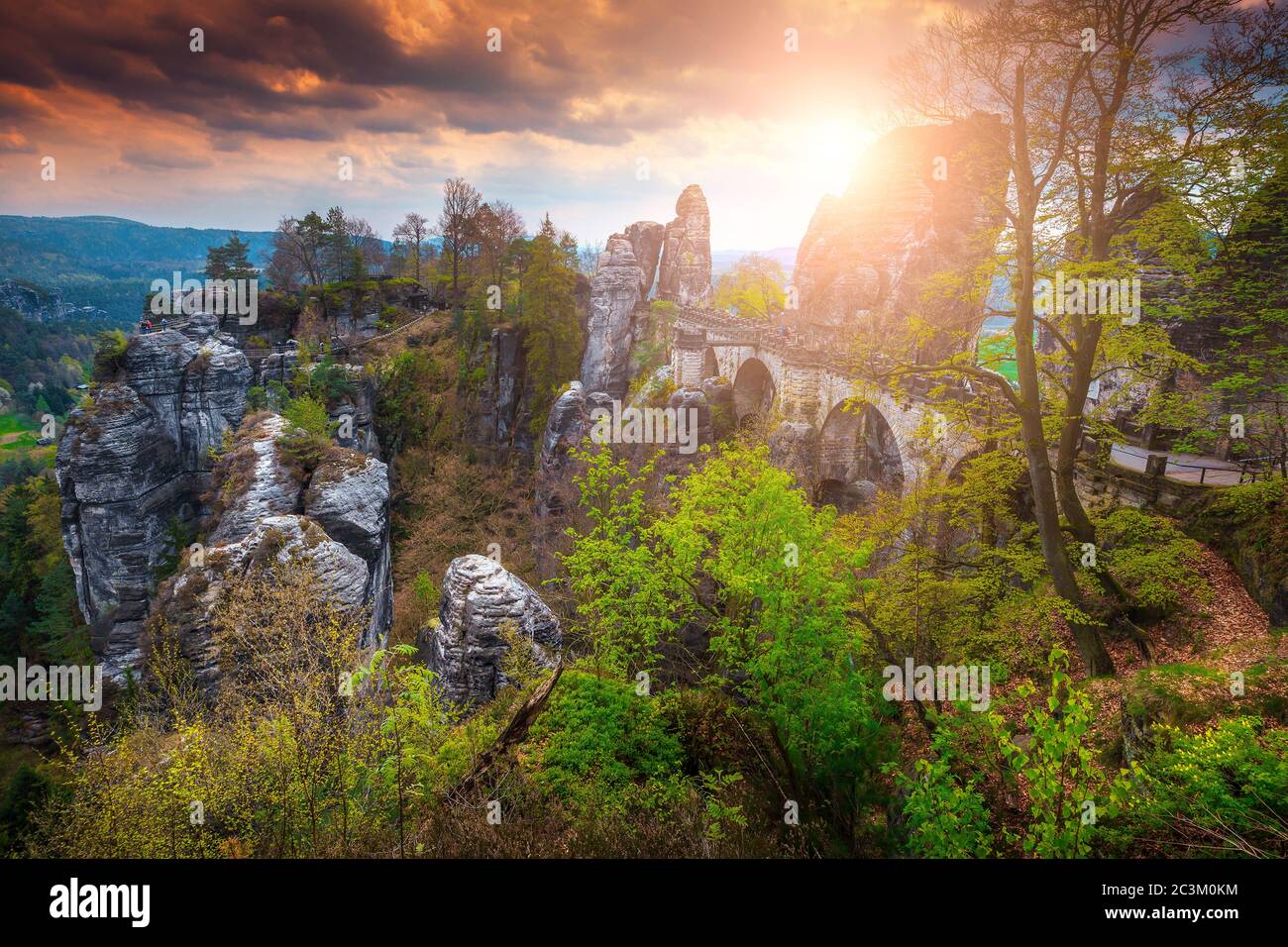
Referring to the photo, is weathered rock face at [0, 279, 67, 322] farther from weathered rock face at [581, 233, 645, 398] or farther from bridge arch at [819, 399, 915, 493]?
bridge arch at [819, 399, 915, 493]

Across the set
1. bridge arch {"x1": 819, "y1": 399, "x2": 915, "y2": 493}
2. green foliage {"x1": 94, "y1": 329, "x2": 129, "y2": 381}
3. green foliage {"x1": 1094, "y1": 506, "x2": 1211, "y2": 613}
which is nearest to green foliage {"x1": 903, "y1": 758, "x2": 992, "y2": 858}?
green foliage {"x1": 1094, "y1": 506, "x2": 1211, "y2": 613}

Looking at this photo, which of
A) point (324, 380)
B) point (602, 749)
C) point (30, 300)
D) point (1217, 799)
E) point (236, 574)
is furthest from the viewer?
point (30, 300)

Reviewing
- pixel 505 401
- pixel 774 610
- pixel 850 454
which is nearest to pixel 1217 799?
pixel 774 610

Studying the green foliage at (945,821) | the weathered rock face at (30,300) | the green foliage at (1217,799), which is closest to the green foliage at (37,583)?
the green foliage at (945,821)

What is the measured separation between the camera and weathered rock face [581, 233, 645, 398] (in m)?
45.5

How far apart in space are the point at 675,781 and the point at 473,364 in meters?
42.7

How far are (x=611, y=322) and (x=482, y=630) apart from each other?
3491 cm

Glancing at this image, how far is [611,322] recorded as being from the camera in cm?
4559

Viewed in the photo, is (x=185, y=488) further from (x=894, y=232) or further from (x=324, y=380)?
(x=894, y=232)

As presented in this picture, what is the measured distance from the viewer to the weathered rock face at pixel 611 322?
45.5m

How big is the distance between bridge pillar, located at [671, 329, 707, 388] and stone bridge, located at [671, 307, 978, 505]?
0.22 feet
